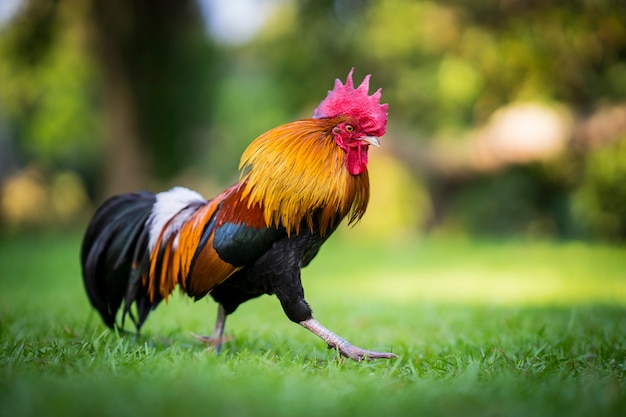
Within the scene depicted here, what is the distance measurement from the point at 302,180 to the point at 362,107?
0.54 m

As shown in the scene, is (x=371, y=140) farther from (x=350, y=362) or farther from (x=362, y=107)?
(x=350, y=362)

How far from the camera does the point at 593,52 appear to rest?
40.2 feet

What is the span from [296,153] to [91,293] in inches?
67.8

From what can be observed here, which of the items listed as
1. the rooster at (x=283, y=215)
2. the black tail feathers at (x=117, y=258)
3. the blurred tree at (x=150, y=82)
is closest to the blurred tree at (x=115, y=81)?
the blurred tree at (x=150, y=82)

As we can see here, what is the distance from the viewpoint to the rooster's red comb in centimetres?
324

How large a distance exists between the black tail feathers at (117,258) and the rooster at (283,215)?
0.51ft

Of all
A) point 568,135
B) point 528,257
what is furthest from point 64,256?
point 568,135

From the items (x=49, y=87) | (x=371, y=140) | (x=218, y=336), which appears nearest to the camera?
(x=371, y=140)

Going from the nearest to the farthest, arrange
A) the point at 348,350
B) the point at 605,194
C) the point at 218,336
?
the point at 348,350, the point at 218,336, the point at 605,194

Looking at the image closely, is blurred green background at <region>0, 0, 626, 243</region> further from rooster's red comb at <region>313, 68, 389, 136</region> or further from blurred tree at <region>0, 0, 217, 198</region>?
rooster's red comb at <region>313, 68, 389, 136</region>

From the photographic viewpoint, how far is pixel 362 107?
326cm

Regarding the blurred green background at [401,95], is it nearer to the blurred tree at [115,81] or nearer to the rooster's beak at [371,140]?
the blurred tree at [115,81]

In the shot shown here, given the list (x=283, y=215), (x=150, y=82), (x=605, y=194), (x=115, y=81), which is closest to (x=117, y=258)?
(x=283, y=215)

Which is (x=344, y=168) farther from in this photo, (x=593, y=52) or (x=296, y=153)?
(x=593, y=52)
